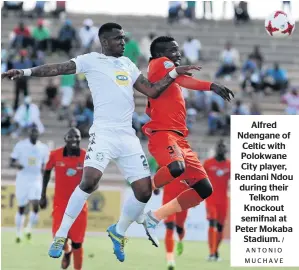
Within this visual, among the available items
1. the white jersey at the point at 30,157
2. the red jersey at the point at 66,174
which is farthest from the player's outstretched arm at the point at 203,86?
the white jersey at the point at 30,157

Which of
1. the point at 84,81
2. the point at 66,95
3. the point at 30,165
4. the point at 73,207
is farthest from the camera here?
the point at 84,81

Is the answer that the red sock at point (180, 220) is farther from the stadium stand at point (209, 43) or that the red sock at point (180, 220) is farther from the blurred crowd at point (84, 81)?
the stadium stand at point (209, 43)

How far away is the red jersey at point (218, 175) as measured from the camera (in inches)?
861

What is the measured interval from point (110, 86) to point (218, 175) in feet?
27.0

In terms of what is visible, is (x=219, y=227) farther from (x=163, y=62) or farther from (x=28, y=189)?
(x=163, y=62)

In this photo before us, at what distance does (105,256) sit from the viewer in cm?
2206

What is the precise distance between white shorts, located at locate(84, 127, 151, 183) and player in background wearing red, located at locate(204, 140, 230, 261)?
747cm

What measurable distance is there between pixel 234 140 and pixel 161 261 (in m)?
4.42

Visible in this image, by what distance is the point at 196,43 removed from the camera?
34656mm

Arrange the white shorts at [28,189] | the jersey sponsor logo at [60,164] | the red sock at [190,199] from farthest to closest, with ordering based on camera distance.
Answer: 1. the white shorts at [28,189]
2. the jersey sponsor logo at [60,164]
3. the red sock at [190,199]

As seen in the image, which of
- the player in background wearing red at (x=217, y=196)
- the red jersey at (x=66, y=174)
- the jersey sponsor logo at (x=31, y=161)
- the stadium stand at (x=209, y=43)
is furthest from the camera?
the stadium stand at (x=209, y=43)

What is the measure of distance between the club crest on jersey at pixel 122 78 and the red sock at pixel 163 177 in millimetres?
1277

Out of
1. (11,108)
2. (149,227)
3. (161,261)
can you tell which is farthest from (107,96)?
(11,108)

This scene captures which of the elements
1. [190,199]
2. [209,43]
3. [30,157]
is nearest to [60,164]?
Result: [190,199]
